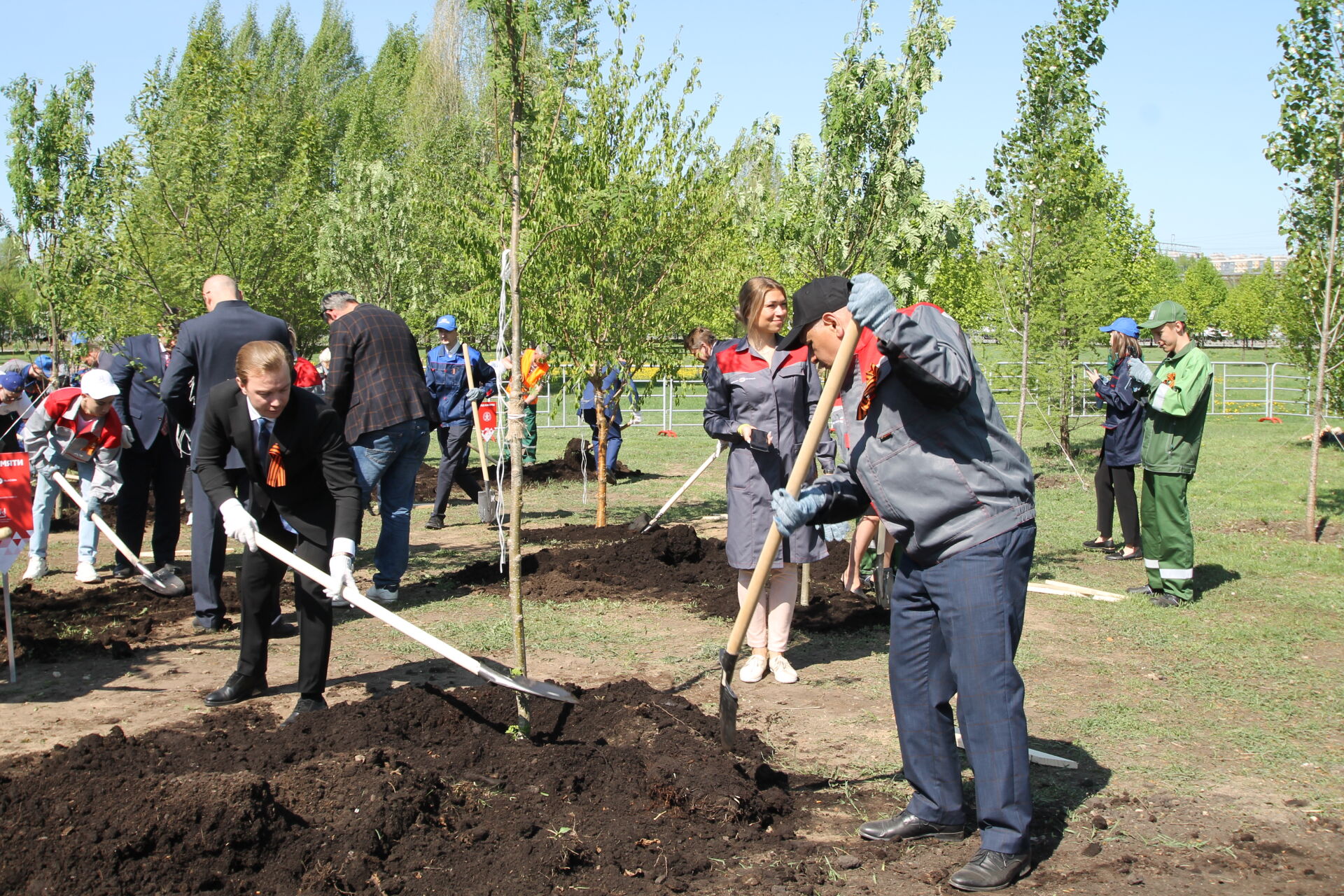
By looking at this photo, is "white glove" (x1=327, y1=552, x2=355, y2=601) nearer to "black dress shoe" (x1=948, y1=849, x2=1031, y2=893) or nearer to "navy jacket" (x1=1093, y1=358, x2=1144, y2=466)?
"black dress shoe" (x1=948, y1=849, x2=1031, y2=893)

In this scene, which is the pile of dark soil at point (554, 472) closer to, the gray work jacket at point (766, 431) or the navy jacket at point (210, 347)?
the navy jacket at point (210, 347)

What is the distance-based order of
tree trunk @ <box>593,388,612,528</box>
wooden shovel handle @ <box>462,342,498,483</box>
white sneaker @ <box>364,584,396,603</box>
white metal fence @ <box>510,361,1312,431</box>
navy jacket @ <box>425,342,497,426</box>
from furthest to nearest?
white metal fence @ <box>510,361,1312,431</box> → navy jacket @ <box>425,342,497,426</box> → wooden shovel handle @ <box>462,342,498,483</box> → tree trunk @ <box>593,388,612,528</box> → white sneaker @ <box>364,584,396,603</box>

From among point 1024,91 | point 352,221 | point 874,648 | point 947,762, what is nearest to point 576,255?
point 874,648

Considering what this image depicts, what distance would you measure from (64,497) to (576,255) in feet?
23.2

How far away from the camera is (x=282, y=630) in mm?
6461

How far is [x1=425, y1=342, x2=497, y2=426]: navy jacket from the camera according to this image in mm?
11148

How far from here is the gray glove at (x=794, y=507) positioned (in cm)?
369

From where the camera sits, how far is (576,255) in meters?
9.10

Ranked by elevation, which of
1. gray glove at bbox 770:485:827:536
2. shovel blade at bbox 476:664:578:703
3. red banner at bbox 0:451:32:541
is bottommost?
shovel blade at bbox 476:664:578:703

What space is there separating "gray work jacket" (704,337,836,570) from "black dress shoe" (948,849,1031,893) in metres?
2.14

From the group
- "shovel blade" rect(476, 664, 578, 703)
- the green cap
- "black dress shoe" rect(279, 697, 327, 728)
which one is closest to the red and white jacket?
"black dress shoe" rect(279, 697, 327, 728)

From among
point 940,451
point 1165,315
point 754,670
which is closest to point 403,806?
point 940,451

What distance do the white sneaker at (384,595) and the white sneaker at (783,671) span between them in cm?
295

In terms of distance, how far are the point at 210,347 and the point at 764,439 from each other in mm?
3333
